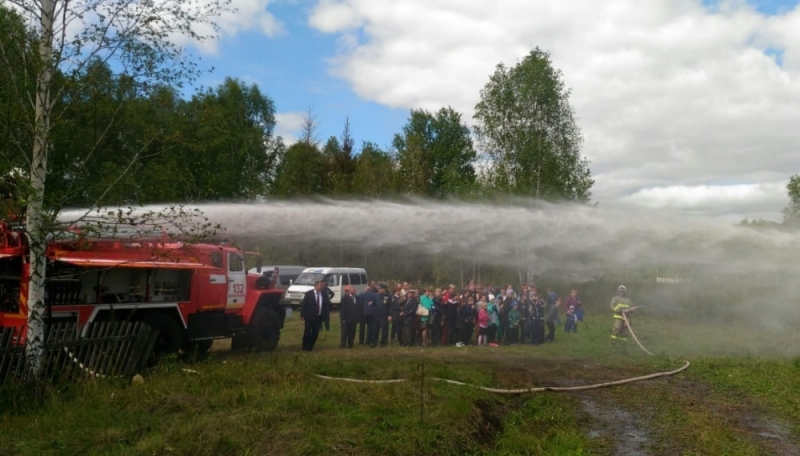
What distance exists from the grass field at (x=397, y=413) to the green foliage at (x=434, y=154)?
2743 cm

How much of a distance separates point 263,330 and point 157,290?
379 cm

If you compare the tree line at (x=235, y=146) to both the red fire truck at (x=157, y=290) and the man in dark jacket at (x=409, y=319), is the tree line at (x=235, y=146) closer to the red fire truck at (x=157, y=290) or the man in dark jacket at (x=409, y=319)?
the red fire truck at (x=157, y=290)

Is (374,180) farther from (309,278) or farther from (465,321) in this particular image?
(465,321)

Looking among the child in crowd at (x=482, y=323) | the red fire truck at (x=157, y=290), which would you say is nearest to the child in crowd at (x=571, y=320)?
the child in crowd at (x=482, y=323)

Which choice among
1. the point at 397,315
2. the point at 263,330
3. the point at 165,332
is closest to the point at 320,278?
the point at 397,315

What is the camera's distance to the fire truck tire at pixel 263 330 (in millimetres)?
16323

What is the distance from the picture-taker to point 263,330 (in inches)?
651

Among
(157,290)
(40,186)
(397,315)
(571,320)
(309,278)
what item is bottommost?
(571,320)

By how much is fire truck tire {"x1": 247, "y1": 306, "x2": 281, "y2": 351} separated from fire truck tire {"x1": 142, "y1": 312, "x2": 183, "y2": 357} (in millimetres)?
2843

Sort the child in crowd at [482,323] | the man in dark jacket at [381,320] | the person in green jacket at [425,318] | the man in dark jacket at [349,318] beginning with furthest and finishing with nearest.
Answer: the child in crowd at [482,323]
the person in green jacket at [425,318]
the man in dark jacket at [381,320]
the man in dark jacket at [349,318]

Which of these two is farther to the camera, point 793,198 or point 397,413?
point 793,198

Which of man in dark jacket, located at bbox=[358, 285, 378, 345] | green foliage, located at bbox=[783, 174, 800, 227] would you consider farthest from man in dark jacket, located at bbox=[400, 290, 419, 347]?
green foliage, located at bbox=[783, 174, 800, 227]

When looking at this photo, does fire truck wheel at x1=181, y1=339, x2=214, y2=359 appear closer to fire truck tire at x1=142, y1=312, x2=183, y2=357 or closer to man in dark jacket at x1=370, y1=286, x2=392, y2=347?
fire truck tire at x1=142, y1=312, x2=183, y2=357

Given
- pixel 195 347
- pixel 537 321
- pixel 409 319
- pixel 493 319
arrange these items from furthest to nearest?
pixel 537 321 → pixel 493 319 → pixel 409 319 → pixel 195 347
